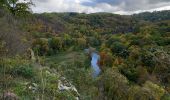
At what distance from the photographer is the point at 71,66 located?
45.4 ft

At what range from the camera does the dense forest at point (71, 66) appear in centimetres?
729

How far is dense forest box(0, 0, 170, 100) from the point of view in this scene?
729 centimetres

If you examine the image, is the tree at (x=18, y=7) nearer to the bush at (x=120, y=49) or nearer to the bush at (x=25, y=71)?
the bush at (x=25, y=71)

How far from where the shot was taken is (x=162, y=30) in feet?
321

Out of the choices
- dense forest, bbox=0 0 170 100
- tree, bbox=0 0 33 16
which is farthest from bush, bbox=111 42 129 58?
tree, bbox=0 0 33 16

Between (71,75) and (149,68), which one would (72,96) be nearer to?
(71,75)

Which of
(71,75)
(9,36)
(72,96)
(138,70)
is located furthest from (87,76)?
(138,70)

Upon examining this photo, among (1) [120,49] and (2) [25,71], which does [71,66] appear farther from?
(1) [120,49]

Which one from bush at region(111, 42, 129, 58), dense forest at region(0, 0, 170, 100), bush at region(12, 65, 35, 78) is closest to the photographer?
dense forest at region(0, 0, 170, 100)

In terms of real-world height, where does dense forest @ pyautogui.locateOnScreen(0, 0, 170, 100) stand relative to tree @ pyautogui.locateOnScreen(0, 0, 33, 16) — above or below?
below

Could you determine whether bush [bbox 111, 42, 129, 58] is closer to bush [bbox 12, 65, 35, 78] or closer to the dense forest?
the dense forest

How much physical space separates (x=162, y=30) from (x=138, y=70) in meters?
47.6

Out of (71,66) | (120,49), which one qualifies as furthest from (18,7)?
(120,49)

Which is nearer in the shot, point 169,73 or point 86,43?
point 169,73
